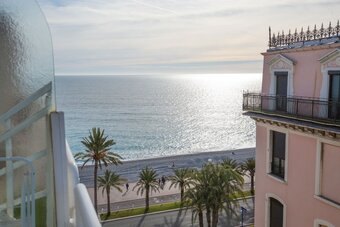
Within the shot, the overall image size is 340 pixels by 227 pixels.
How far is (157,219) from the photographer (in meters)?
35.8

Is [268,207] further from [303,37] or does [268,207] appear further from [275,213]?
[303,37]

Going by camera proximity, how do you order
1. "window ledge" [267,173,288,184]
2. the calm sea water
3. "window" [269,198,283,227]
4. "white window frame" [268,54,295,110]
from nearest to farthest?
"white window frame" [268,54,295,110] < "window ledge" [267,173,288,184] < "window" [269,198,283,227] < the calm sea water

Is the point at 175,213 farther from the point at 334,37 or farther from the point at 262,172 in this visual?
the point at 334,37

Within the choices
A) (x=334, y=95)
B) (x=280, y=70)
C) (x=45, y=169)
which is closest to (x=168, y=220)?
(x=280, y=70)

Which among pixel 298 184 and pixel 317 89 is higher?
pixel 317 89

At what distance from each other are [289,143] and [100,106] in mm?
153778

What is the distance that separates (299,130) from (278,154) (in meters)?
2.38

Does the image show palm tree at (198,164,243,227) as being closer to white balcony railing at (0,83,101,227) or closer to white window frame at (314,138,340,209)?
white window frame at (314,138,340,209)

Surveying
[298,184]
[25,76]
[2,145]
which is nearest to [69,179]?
[2,145]

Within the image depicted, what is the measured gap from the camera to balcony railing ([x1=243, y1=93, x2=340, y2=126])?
1421cm

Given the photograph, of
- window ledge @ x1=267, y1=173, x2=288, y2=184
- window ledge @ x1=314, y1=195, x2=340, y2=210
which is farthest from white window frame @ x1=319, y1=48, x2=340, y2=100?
window ledge @ x1=267, y1=173, x2=288, y2=184

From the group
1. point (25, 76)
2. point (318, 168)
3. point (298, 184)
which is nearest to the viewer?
point (25, 76)

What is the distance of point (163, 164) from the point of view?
69.4 m

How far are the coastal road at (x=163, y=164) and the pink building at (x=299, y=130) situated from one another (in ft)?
125
